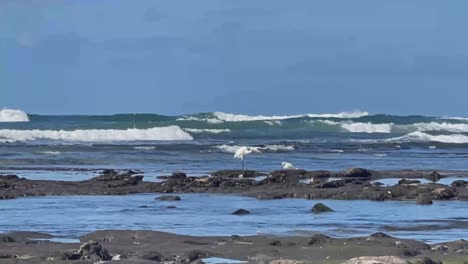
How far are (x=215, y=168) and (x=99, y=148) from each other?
13.5 m

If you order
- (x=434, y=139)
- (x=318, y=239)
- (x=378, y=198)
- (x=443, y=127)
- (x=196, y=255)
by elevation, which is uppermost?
(x=443, y=127)

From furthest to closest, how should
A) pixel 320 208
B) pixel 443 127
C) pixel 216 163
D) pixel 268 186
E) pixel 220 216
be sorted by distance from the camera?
pixel 443 127 < pixel 216 163 < pixel 268 186 < pixel 320 208 < pixel 220 216

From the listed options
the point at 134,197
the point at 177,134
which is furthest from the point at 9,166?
the point at 177,134

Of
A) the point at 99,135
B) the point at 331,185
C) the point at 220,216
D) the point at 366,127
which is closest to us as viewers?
the point at 220,216

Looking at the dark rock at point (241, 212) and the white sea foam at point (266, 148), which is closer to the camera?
the dark rock at point (241, 212)

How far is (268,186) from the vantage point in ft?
85.5

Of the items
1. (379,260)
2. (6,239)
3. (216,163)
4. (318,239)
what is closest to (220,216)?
(318,239)

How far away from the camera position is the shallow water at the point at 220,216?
1741cm

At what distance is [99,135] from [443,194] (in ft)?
131

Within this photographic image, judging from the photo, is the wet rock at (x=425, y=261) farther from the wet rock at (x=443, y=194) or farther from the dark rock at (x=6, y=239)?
the wet rock at (x=443, y=194)

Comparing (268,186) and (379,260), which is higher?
(268,186)

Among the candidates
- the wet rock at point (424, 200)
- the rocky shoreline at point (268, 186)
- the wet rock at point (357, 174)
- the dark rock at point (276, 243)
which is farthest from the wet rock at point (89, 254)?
the wet rock at point (357, 174)

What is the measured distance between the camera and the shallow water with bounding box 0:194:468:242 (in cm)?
1741

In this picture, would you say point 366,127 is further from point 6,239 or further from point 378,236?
point 6,239
